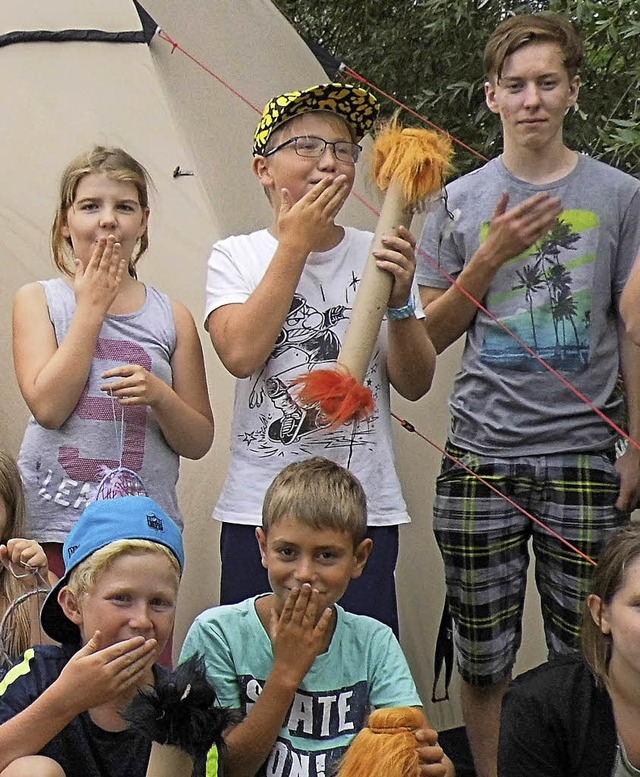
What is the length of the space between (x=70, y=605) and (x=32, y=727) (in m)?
0.25

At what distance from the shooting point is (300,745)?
7.18ft

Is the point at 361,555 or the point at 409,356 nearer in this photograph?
the point at 361,555

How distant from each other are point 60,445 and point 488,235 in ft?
3.53

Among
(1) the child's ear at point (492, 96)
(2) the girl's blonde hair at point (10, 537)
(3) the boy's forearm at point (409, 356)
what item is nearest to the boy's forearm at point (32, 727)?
(2) the girl's blonde hair at point (10, 537)

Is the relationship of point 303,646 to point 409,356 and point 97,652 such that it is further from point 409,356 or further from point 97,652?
point 409,356

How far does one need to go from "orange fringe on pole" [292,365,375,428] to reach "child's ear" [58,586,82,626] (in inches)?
22.2

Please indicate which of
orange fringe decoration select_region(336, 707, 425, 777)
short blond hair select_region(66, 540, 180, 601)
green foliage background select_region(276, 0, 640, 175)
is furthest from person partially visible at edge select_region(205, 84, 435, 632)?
green foliage background select_region(276, 0, 640, 175)

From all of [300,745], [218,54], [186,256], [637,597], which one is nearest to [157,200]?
[186,256]

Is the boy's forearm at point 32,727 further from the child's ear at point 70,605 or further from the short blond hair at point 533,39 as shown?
the short blond hair at point 533,39

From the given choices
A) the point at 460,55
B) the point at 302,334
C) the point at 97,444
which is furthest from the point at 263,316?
the point at 460,55

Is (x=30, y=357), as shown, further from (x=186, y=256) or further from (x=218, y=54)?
(x=218, y=54)

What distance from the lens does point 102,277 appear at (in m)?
2.64

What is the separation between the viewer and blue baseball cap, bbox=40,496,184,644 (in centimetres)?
214

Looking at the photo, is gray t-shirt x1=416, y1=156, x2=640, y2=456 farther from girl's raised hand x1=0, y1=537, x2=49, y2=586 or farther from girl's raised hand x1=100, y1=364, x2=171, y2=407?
girl's raised hand x1=0, y1=537, x2=49, y2=586
